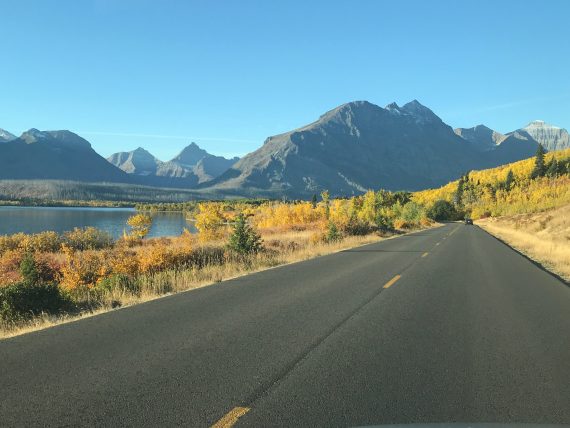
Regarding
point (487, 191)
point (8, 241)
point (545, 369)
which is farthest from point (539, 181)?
point (545, 369)

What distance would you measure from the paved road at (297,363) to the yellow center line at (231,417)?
0.02 m

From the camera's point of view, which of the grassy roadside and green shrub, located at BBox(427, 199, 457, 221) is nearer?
the grassy roadside

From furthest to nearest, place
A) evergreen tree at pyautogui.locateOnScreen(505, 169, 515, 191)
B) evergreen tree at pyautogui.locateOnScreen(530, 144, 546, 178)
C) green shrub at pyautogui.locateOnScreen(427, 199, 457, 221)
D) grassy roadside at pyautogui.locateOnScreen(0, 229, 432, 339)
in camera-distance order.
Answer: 1. evergreen tree at pyautogui.locateOnScreen(505, 169, 515, 191)
2. evergreen tree at pyautogui.locateOnScreen(530, 144, 546, 178)
3. green shrub at pyautogui.locateOnScreen(427, 199, 457, 221)
4. grassy roadside at pyautogui.locateOnScreen(0, 229, 432, 339)

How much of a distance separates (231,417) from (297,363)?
160 centimetres

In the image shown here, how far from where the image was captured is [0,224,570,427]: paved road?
4.19 metres

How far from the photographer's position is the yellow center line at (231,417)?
12.8 ft

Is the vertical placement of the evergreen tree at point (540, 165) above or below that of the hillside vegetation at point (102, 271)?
above

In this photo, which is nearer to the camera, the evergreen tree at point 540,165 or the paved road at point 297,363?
the paved road at point 297,363

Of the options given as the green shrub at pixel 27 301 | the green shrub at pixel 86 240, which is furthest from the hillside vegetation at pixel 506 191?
the green shrub at pixel 27 301

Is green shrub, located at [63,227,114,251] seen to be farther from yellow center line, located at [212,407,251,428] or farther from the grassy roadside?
yellow center line, located at [212,407,251,428]

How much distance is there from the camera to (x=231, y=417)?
4.05 metres

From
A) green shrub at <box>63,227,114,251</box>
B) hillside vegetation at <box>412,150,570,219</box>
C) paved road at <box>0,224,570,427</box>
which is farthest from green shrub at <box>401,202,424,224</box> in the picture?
paved road at <box>0,224,570,427</box>

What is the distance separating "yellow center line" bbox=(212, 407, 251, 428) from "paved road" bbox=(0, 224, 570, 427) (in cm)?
2

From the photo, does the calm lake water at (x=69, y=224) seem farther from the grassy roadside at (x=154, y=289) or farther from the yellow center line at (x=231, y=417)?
the yellow center line at (x=231, y=417)
